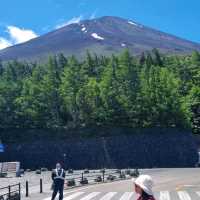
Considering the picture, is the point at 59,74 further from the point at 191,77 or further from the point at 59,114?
the point at 191,77

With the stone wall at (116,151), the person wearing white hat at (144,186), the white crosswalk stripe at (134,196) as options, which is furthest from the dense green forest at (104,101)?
the person wearing white hat at (144,186)

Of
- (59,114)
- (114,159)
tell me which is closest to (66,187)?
(114,159)

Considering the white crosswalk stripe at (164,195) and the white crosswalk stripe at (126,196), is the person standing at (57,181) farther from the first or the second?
the white crosswalk stripe at (164,195)

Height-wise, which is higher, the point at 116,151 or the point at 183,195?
the point at 116,151

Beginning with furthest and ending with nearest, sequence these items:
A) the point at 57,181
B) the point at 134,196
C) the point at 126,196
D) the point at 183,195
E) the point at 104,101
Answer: the point at 104,101 → the point at 183,195 → the point at 126,196 → the point at 134,196 → the point at 57,181

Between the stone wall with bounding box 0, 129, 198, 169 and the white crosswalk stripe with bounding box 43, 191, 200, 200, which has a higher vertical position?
the stone wall with bounding box 0, 129, 198, 169

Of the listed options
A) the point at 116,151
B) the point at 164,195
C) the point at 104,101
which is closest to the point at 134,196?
the point at 164,195

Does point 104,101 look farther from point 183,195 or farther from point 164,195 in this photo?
point 183,195

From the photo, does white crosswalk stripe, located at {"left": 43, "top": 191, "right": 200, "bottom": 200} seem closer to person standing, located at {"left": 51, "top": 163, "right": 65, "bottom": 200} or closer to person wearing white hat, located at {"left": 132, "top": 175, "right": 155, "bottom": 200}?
person standing, located at {"left": 51, "top": 163, "right": 65, "bottom": 200}

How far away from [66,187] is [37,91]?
45.3 m

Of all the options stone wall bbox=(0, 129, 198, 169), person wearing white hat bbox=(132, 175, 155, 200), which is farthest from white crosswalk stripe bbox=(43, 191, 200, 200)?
stone wall bbox=(0, 129, 198, 169)

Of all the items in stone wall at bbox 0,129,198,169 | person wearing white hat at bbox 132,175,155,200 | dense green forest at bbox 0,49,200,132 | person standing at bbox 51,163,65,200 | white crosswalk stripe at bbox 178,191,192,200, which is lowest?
person wearing white hat at bbox 132,175,155,200

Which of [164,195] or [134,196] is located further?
[164,195]

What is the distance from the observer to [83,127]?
67938 millimetres
